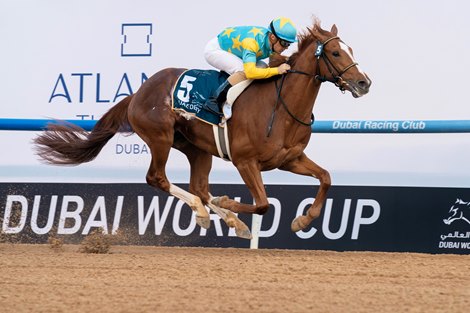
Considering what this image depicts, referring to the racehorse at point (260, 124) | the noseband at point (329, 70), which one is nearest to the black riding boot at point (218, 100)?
the racehorse at point (260, 124)

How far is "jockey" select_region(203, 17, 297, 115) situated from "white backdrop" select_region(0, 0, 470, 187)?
152 centimetres

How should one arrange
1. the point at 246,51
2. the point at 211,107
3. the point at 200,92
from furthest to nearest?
the point at 200,92, the point at 211,107, the point at 246,51

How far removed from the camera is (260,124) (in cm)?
743

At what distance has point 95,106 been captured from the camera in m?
9.49

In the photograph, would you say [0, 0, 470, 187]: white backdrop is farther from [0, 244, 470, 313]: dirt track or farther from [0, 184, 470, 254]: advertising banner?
[0, 244, 470, 313]: dirt track

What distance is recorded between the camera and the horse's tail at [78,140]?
27.4 feet

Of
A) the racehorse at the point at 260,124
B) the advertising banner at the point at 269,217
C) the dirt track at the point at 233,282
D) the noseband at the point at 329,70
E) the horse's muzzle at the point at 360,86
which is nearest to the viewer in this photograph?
the dirt track at the point at 233,282

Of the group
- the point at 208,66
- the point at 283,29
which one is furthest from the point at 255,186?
the point at 208,66

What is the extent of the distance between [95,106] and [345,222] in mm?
2824

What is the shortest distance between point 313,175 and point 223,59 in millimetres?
1225

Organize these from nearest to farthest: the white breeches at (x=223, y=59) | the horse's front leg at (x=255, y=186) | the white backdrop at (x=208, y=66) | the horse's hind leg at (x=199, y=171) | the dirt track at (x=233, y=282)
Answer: the dirt track at (x=233, y=282) → the horse's front leg at (x=255, y=186) → the white breeches at (x=223, y=59) → the horse's hind leg at (x=199, y=171) → the white backdrop at (x=208, y=66)

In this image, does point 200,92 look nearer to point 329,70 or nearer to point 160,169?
point 160,169

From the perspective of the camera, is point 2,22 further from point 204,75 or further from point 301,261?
point 301,261

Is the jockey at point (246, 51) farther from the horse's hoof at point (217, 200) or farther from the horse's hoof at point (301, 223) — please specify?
the horse's hoof at point (301, 223)
